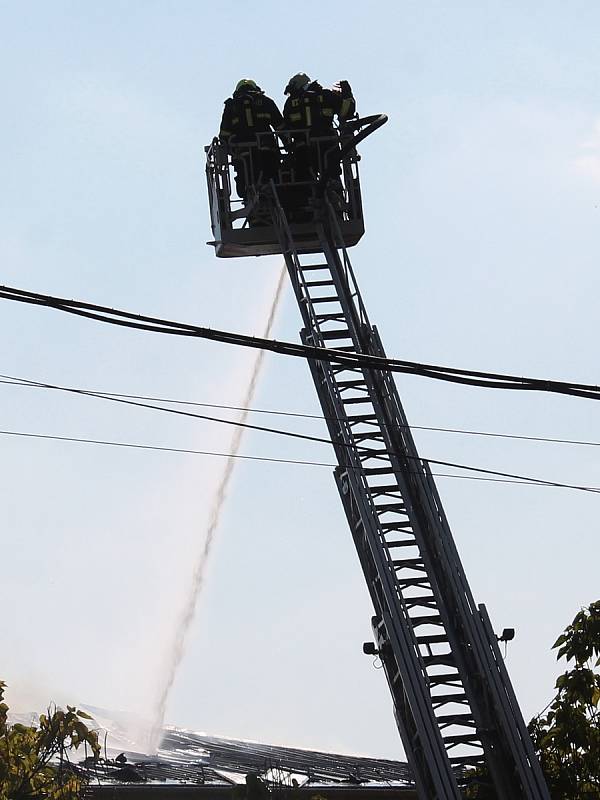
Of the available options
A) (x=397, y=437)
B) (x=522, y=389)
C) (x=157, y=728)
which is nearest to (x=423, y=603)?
(x=397, y=437)

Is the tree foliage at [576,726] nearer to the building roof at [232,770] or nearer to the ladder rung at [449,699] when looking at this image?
the ladder rung at [449,699]

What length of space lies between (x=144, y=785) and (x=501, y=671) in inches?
412

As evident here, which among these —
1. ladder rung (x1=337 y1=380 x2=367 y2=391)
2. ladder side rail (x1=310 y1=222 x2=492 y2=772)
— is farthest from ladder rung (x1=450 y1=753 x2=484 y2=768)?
ladder rung (x1=337 y1=380 x2=367 y2=391)

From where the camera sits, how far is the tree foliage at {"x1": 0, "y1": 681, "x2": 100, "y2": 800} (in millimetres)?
13242

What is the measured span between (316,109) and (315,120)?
5.6 inches

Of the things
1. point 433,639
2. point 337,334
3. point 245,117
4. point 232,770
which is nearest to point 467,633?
point 433,639

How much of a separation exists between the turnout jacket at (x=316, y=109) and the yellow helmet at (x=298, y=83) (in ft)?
0.56

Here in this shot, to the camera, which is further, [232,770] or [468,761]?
[232,770]

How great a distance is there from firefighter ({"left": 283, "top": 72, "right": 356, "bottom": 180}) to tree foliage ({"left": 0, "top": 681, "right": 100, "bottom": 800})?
7.86 m

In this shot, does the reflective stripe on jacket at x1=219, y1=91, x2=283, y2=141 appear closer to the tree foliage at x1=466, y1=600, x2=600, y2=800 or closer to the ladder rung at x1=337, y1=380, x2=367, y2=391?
the ladder rung at x1=337, y1=380, x2=367, y2=391

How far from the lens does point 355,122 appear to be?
713 inches

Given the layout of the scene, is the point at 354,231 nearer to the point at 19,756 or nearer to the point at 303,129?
the point at 303,129

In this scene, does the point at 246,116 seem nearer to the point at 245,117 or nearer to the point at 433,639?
the point at 245,117

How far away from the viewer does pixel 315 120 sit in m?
17.9
